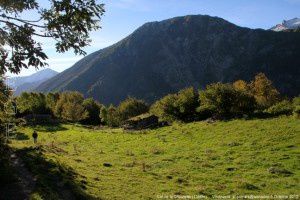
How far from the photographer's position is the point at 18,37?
1298 cm

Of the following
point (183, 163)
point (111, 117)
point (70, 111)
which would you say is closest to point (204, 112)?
point (183, 163)

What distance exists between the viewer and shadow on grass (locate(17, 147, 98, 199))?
22138mm

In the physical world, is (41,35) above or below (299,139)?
above

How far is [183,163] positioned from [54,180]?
1447 cm

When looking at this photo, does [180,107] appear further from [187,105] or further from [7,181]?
[7,181]

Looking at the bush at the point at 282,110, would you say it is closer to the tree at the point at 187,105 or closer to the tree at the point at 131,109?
A: the tree at the point at 187,105

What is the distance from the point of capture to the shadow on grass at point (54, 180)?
22.1 meters

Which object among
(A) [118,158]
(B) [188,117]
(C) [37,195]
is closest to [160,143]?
(A) [118,158]

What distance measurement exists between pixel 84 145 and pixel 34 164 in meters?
23.1

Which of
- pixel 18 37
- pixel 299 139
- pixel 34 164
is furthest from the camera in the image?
pixel 299 139

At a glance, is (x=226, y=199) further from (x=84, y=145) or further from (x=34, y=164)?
(x=84, y=145)

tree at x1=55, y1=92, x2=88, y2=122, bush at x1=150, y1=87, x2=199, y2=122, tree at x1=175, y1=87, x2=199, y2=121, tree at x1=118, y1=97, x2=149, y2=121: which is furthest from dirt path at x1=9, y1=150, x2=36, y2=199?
tree at x1=118, y1=97, x2=149, y2=121

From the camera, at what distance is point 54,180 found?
81.4 feet

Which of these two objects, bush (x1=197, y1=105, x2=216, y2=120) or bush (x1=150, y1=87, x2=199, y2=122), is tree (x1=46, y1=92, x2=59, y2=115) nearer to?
bush (x1=150, y1=87, x2=199, y2=122)
